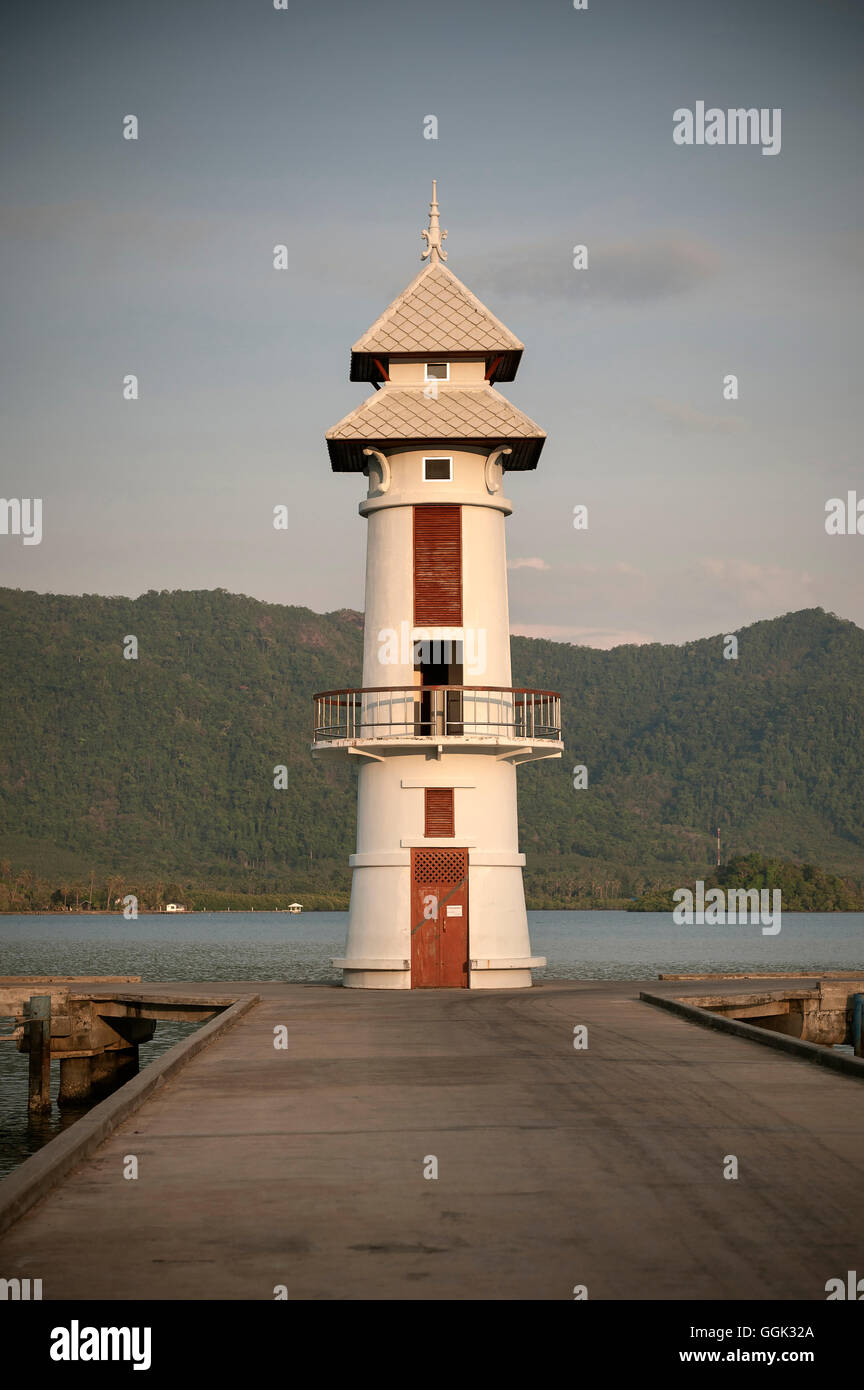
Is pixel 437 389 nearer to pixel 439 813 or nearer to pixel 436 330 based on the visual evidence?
pixel 436 330

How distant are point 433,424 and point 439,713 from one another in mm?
5852

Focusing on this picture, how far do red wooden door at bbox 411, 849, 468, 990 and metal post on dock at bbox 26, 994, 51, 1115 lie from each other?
701 centimetres

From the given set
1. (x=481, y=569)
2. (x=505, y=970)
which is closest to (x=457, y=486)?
(x=481, y=569)

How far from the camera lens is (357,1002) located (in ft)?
84.7

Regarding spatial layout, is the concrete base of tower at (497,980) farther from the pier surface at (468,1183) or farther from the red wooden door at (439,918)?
the pier surface at (468,1183)

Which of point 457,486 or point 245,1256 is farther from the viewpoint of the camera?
point 457,486

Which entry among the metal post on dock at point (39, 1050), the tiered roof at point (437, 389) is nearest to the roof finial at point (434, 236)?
the tiered roof at point (437, 389)

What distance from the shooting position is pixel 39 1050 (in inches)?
1072

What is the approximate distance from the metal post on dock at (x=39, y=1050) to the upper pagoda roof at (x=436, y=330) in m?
14.5

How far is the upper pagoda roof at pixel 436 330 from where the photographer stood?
3142 centimetres

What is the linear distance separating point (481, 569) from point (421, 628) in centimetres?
173

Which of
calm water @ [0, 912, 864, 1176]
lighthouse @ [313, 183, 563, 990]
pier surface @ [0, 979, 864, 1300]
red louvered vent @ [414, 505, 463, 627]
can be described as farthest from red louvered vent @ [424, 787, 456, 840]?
pier surface @ [0, 979, 864, 1300]
